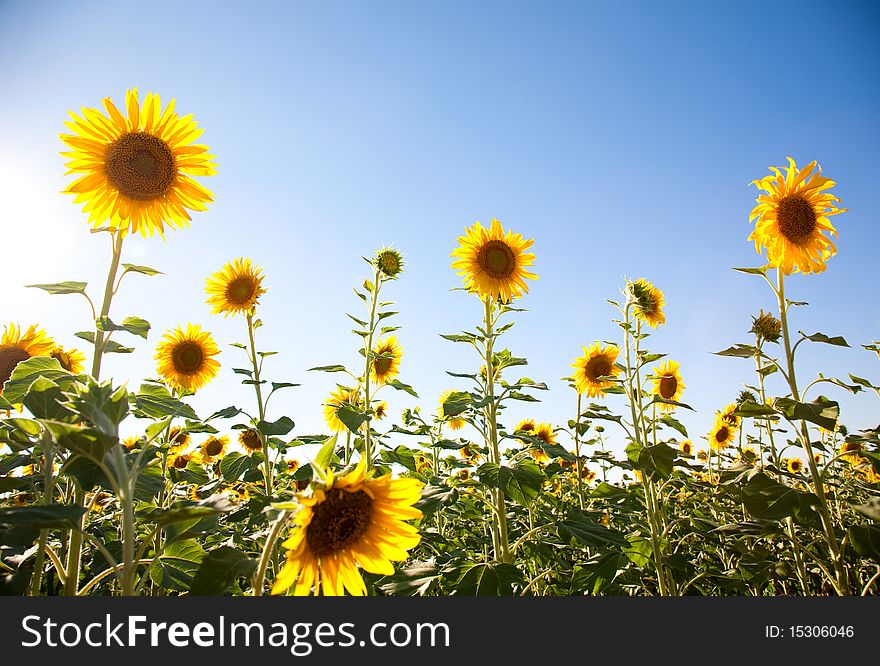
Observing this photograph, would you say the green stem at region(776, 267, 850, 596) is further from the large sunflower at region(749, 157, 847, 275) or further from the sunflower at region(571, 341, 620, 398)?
the sunflower at region(571, 341, 620, 398)

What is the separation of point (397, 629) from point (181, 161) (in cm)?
267

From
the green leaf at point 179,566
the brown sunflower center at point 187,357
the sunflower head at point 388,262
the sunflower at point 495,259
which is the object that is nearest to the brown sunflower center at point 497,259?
the sunflower at point 495,259

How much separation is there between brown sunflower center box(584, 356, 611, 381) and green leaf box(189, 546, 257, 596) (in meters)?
4.77

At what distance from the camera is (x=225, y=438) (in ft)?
26.9

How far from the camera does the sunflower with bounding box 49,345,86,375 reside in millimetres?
3301

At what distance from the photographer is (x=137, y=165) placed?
9.00 ft

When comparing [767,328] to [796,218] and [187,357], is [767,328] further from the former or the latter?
[187,357]

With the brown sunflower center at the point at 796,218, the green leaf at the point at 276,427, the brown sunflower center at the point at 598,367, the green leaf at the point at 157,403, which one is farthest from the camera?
the brown sunflower center at the point at 598,367

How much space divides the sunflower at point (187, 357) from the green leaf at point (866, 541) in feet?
16.4

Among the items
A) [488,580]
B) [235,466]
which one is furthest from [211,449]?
[488,580]

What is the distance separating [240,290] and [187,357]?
3.20 ft

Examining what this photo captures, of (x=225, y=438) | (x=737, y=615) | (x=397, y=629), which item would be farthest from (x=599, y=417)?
(x=225, y=438)

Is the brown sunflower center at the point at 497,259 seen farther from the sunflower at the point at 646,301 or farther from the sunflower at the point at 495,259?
the sunflower at the point at 646,301

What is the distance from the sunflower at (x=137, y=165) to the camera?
2.62m
